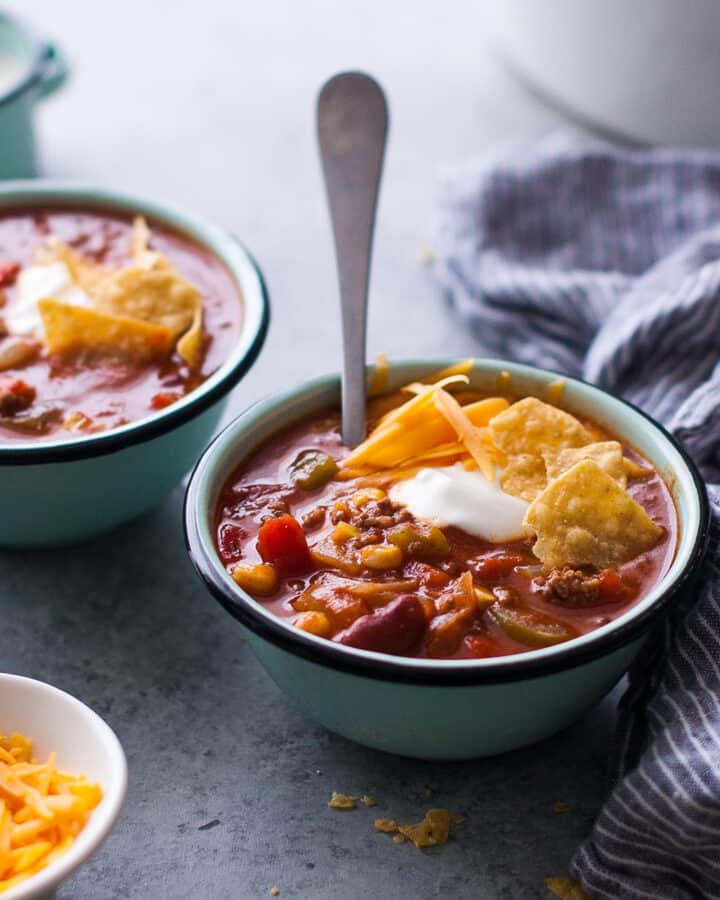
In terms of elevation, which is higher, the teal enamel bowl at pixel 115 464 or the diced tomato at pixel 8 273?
the diced tomato at pixel 8 273

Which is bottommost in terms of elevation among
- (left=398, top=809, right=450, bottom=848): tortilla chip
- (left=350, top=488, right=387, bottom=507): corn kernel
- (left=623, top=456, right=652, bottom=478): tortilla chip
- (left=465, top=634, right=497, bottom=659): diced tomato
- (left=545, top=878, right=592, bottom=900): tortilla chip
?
(left=545, top=878, right=592, bottom=900): tortilla chip

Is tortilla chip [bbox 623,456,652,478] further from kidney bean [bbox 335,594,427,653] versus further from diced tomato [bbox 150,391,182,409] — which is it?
diced tomato [bbox 150,391,182,409]

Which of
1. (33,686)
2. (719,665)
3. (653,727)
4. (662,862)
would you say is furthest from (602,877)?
(33,686)

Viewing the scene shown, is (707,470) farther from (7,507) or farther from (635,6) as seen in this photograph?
(635,6)

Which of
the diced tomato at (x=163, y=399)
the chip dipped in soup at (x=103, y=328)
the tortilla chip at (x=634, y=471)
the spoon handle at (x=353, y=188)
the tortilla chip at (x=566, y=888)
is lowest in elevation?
the tortilla chip at (x=566, y=888)

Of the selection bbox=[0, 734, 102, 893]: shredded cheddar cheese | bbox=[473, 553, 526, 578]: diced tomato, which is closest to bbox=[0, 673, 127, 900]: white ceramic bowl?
bbox=[0, 734, 102, 893]: shredded cheddar cheese

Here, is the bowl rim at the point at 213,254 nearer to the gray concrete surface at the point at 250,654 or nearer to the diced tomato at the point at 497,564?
the gray concrete surface at the point at 250,654

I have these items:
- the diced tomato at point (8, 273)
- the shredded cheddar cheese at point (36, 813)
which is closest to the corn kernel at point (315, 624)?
the shredded cheddar cheese at point (36, 813)

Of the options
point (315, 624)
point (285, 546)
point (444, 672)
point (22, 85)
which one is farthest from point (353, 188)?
point (22, 85)
